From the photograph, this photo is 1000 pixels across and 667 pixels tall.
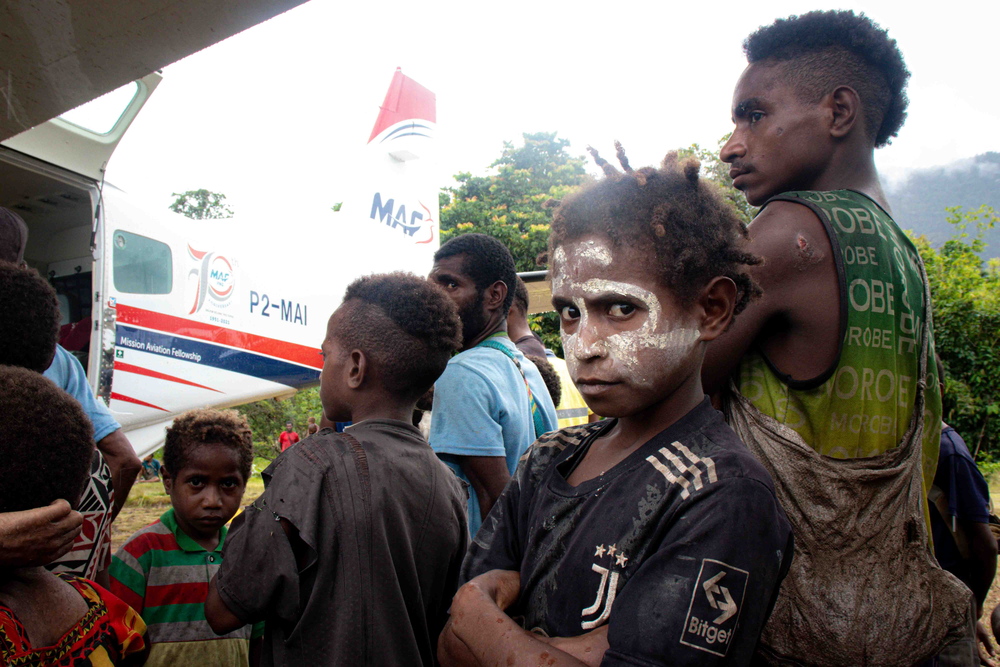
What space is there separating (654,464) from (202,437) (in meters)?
2.11

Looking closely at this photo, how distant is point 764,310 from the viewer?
138 cm

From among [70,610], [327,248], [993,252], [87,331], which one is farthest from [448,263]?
[993,252]

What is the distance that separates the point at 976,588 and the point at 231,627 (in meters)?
3.35

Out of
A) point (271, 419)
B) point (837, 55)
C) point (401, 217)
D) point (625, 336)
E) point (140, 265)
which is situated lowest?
point (271, 419)

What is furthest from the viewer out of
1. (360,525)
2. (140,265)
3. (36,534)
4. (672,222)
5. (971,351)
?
(971,351)

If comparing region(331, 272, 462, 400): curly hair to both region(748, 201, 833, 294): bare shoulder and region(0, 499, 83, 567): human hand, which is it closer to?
region(0, 499, 83, 567): human hand

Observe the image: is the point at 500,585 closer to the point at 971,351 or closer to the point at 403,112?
the point at 403,112

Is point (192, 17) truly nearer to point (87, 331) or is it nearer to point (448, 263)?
point (448, 263)

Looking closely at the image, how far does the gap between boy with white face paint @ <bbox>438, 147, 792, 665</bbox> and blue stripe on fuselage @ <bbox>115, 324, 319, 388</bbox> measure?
5924 mm

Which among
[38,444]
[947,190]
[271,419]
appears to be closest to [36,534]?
[38,444]

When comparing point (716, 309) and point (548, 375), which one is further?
point (548, 375)

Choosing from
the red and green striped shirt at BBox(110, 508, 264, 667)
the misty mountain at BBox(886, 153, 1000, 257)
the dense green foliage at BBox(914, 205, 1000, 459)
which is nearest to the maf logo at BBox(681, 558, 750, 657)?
the red and green striped shirt at BBox(110, 508, 264, 667)

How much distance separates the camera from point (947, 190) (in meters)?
Result: 43.7

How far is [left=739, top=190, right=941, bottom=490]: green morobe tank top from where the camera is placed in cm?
135
